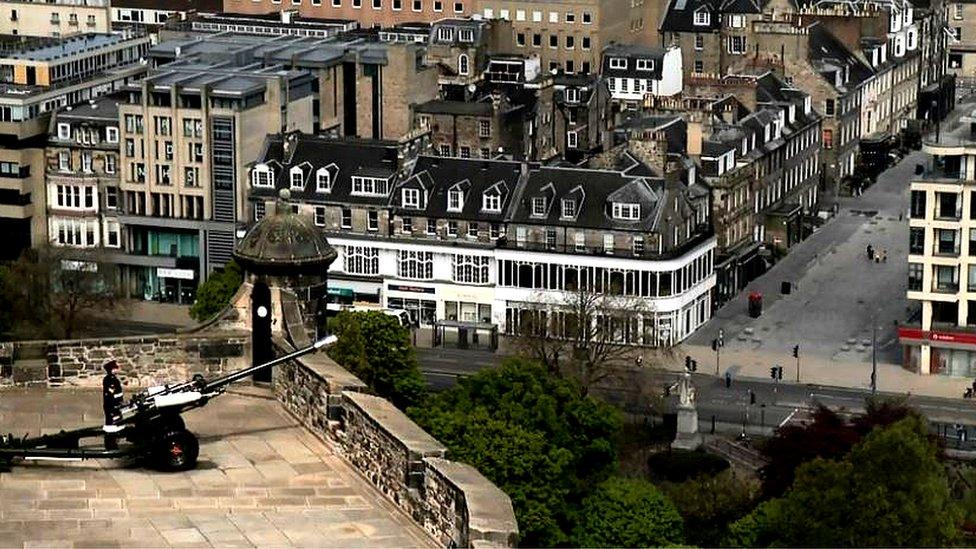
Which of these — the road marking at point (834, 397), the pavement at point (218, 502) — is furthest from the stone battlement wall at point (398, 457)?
the road marking at point (834, 397)

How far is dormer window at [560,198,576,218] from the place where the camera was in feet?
387

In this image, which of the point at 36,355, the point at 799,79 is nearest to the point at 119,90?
the point at 799,79

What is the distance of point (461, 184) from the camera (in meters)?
122

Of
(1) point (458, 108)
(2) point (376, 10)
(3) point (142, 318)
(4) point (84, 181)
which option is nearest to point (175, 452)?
(3) point (142, 318)

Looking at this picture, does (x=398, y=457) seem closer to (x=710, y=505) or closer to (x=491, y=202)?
(x=710, y=505)

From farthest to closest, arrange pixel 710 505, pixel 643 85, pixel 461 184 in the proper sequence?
pixel 643 85 → pixel 461 184 → pixel 710 505

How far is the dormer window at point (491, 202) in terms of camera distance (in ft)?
394

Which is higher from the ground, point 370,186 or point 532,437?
point 370,186

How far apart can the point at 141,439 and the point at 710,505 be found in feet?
193

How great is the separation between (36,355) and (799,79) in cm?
12215

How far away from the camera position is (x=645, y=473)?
94188 mm

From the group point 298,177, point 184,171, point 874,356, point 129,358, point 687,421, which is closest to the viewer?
point 129,358

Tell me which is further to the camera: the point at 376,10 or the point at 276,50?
the point at 376,10

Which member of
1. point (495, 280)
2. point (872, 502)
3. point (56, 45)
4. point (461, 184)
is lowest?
point (495, 280)
